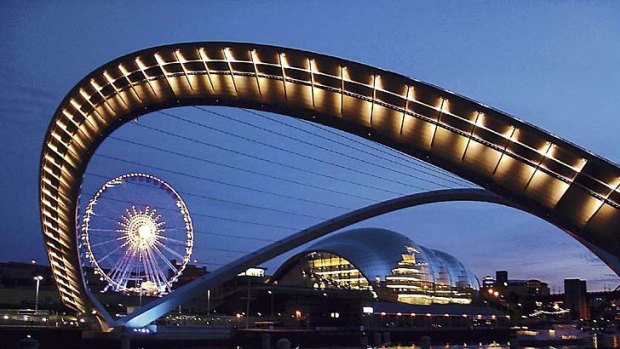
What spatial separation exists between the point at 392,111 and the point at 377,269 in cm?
8335

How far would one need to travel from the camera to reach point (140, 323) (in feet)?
140

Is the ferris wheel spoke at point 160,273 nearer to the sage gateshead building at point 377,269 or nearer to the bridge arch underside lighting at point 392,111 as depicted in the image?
the bridge arch underside lighting at point 392,111

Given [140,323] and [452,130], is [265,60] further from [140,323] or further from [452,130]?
[140,323]

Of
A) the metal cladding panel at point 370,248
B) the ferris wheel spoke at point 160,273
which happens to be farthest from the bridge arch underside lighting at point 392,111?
the metal cladding panel at point 370,248

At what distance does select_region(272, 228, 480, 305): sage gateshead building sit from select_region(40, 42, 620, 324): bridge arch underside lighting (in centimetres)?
7856

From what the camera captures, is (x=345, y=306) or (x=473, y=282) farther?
(x=473, y=282)

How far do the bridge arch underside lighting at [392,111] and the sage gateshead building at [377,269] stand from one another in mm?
78560

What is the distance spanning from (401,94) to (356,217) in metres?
29.3

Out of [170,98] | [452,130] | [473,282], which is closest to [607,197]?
[452,130]

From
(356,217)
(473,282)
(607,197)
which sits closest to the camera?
(607,197)

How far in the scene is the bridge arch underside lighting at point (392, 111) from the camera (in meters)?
22.4

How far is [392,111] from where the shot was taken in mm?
25031

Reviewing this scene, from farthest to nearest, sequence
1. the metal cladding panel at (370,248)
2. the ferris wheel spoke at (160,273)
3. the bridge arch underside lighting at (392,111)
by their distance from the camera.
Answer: the metal cladding panel at (370,248)
the ferris wheel spoke at (160,273)
the bridge arch underside lighting at (392,111)

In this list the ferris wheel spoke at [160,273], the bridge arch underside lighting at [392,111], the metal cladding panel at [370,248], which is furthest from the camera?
the metal cladding panel at [370,248]
